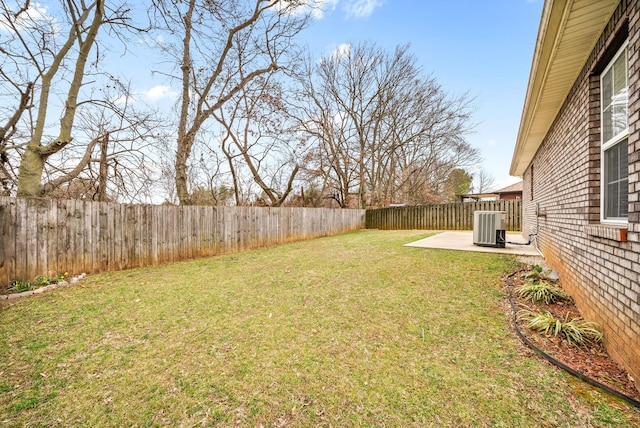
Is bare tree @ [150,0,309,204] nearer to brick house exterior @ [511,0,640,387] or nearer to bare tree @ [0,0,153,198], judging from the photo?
bare tree @ [0,0,153,198]

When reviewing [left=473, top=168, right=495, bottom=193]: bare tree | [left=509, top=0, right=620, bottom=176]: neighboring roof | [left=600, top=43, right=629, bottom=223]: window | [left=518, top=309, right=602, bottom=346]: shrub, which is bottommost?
[left=518, top=309, right=602, bottom=346]: shrub

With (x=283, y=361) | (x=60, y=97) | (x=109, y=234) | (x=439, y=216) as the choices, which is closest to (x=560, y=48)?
(x=283, y=361)

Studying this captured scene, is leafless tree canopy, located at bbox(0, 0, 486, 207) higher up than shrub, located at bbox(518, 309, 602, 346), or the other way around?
leafless tree canopy, located at bbox(0, 0, 486, 207)

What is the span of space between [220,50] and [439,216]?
38.8 feet

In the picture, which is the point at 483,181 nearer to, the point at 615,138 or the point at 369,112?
the point at 369,112

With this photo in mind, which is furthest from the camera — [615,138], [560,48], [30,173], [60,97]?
[60,97]

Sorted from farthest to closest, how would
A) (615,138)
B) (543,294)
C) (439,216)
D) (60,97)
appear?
(439,216) → (60,97) → (543,294) → (615,138)

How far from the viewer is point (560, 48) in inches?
103

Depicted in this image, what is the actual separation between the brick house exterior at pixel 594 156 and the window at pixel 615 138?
1 cm

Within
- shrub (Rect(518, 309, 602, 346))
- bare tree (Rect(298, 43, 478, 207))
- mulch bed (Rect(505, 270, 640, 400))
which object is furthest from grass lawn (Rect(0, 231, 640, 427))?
bare tree (Rect(298, 43, 478, 207))

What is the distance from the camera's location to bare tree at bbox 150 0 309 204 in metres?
7.05

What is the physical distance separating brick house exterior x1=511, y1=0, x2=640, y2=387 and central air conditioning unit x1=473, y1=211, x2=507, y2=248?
219 cm

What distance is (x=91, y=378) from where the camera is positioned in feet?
6.27

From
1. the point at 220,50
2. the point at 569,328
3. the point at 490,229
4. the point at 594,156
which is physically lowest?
the point at 569,328
